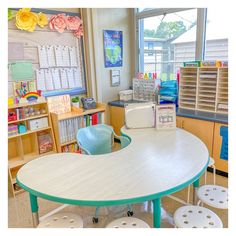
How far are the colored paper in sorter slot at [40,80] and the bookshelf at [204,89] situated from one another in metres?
1.80

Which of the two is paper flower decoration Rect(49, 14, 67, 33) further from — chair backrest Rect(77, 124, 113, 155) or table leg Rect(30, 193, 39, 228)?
table leg Rect(30, 193, 39, 228)

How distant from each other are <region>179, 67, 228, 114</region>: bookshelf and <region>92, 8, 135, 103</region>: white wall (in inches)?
45.4

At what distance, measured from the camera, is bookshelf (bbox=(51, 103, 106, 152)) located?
2.75 m

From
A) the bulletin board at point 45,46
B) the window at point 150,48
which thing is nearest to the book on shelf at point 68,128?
the bulletin board at point 45,46

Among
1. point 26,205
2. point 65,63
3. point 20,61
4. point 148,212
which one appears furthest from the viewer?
point 65,63

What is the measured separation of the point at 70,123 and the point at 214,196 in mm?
1883

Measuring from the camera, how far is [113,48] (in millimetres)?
3566

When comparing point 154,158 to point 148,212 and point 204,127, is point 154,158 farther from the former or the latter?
point 204,127

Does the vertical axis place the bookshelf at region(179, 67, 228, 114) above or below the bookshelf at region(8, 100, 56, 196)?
above

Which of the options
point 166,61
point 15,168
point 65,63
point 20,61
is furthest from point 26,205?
point 166,61

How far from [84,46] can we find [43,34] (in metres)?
0.63

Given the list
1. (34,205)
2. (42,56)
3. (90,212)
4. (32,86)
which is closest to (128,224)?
(34,205)

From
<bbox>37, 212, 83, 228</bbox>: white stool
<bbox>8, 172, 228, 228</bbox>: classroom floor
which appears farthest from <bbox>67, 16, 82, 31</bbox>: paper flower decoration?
<bbox>37, 212, 83, 228</bbox>: white stool
